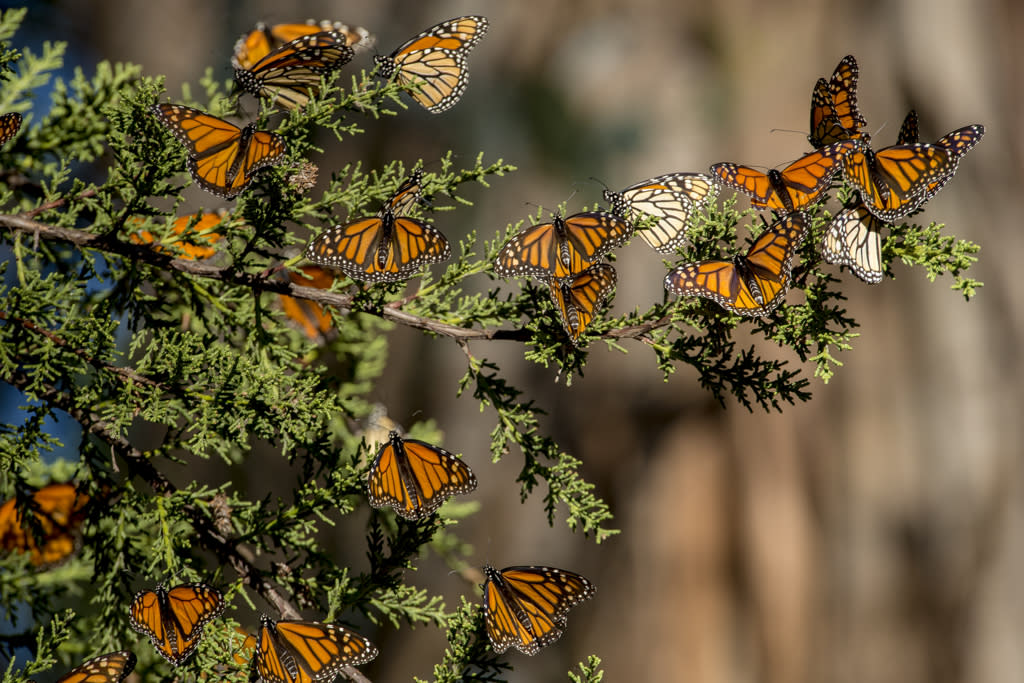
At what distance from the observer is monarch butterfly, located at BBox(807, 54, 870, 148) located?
124 cm

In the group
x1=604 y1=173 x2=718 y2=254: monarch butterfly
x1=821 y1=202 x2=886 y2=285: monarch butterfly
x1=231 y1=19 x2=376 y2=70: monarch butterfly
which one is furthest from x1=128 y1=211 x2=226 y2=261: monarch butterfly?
x1=821 y1=202 x2=886 y2=285: monarch butterfly

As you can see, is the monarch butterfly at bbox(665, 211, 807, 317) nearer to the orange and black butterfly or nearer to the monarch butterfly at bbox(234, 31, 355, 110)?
the monarch butterfly at bbox(234, 31, 355, 110)

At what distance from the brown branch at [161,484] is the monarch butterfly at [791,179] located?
1.08 meters

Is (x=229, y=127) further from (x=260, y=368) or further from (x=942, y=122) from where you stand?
(x=942, y=122)

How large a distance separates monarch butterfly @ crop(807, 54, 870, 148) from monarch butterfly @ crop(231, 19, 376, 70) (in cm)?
119

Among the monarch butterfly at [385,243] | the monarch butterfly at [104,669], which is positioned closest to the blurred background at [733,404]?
the monarch butterfly at [385,243]

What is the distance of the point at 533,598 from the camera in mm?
Answer: 1453

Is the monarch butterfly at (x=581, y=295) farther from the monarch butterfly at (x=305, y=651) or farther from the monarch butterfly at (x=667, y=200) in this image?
the monarch butterfly at (x=305, y=651)

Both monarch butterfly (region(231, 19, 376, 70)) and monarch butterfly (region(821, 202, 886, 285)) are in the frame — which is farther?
monarch butterfly (region(231, 19, 376, 70))

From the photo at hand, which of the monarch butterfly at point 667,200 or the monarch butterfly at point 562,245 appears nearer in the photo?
the monarch butterfly at point 562,245

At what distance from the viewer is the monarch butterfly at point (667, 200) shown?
1.39 m

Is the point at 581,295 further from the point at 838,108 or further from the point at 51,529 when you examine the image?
the point at 51,529

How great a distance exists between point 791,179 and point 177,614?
1268mm

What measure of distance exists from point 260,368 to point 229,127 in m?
0.46
